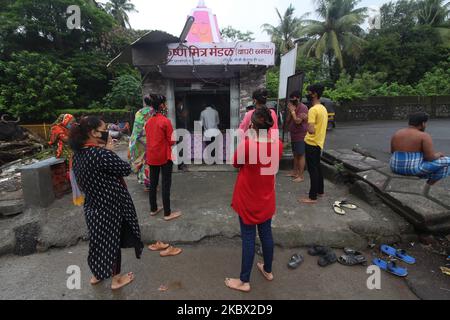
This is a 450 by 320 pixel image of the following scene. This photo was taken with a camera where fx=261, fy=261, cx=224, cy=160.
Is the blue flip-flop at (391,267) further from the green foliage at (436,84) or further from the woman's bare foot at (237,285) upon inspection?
the green foliage at (436,84)

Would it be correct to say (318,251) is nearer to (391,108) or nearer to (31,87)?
(31,87)

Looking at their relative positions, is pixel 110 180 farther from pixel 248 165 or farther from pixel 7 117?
pixel 7 117

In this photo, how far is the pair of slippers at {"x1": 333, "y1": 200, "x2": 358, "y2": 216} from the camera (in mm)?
3725

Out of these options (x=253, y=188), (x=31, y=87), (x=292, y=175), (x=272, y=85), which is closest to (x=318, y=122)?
(x=292, y=175)

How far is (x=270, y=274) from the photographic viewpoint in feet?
8.51

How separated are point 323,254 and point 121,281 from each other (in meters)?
2.20

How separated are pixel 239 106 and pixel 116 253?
439 cm

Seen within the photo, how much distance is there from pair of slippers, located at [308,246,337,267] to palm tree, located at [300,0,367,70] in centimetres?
2167

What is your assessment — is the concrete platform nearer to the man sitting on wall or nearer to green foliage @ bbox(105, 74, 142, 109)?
the man sitting on wall

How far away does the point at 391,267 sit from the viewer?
8.87 feet

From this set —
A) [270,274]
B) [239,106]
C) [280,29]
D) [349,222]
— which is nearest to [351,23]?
[280,29]

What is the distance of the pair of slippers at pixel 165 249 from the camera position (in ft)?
9.95

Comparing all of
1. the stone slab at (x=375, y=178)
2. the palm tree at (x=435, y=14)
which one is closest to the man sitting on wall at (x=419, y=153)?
the stone slab at (x=375, y=178)

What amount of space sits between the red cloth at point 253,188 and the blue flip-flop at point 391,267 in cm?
147
